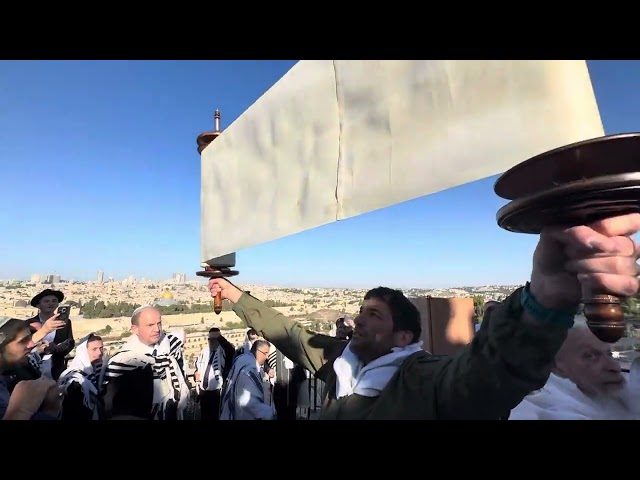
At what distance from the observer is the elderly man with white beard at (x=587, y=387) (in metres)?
2.04

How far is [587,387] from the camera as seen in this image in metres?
2.14

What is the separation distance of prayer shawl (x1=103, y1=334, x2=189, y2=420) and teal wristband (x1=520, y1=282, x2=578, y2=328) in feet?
10.3

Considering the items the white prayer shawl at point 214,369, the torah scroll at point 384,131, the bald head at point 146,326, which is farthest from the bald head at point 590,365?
the white prayer shawl at point 214,369

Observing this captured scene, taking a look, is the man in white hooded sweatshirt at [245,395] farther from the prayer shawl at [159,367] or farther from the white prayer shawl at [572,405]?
the white prayer shawl at [572,405]

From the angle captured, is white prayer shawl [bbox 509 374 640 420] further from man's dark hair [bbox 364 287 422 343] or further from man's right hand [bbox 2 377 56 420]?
man's right hand [bbox 2 377 56 420]

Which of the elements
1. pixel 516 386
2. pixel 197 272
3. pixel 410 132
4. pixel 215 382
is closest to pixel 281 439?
pixel 516 386

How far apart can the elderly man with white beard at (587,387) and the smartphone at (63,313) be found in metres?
4.50

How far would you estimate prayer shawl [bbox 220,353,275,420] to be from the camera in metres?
3.24

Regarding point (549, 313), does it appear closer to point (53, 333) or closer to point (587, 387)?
point (587, 387)

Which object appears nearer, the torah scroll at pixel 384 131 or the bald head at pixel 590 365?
the torah scroll at pixel 384 131

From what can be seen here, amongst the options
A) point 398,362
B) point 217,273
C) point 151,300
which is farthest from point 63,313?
point 151,300

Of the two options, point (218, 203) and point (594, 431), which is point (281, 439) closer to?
point (594, 431)

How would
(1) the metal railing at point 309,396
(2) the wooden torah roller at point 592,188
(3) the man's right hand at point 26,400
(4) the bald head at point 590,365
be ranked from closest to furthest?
(2) the wooden torah roller at point 592,188 < (3) the man's right hand at point 26,400 < (4) the bald head at point 590,365 < (1) the metal railing at point 309,396

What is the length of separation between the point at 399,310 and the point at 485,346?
915 mm
